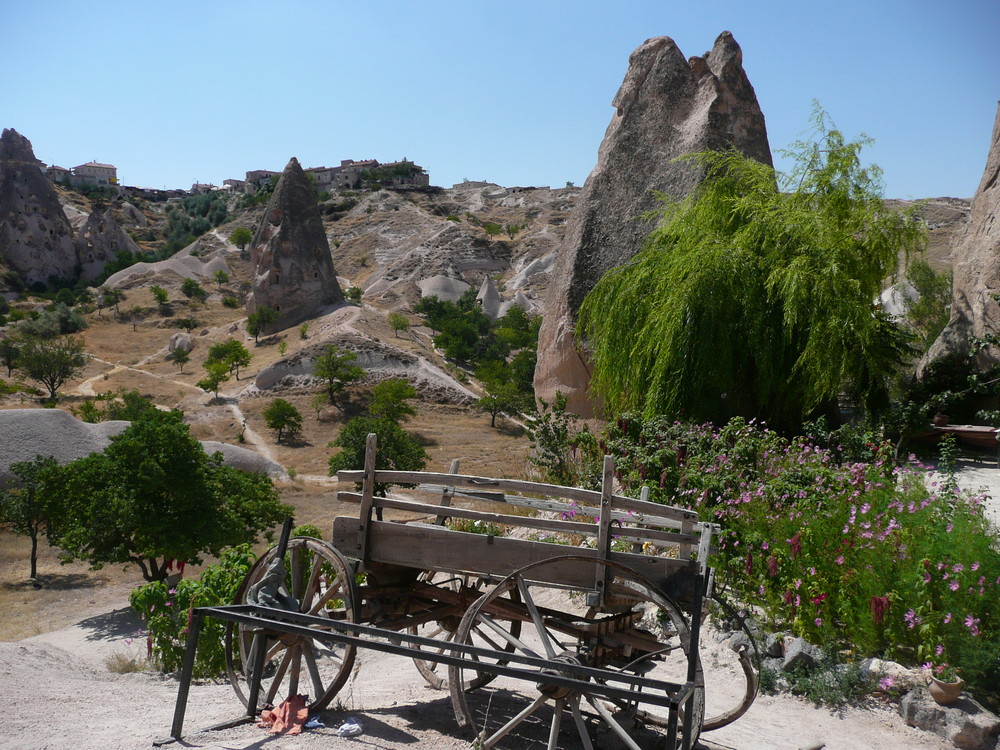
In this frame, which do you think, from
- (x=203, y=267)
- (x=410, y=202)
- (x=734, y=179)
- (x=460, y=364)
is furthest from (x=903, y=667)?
(x=410, y=202)

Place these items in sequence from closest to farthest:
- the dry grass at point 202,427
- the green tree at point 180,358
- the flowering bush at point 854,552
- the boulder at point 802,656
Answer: the flowering bush at point 854,552
the boulder at point 802,656
the dry grass at point 202,427
the green tree at point 180,358

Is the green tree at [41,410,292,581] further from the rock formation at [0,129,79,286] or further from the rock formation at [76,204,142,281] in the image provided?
the rock formation at [76,204,142,281]

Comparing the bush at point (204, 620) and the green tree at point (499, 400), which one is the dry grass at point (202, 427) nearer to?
the green tree at point (499, 400)

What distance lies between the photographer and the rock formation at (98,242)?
69312mm

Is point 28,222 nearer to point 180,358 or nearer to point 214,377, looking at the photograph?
point 180,358

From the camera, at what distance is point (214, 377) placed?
35.1 m

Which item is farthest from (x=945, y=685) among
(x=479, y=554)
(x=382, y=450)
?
(x=382, y=450)

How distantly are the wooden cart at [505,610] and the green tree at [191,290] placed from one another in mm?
56463

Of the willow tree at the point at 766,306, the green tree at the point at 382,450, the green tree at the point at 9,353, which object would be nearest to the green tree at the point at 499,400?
the green tree at the point at 382,450

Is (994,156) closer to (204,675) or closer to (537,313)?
(204,675)

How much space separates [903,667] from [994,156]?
12074 millimetres

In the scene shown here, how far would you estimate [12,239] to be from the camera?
210 ft

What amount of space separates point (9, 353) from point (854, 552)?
1658 inches

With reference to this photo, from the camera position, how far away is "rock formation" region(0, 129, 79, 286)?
210 ft
